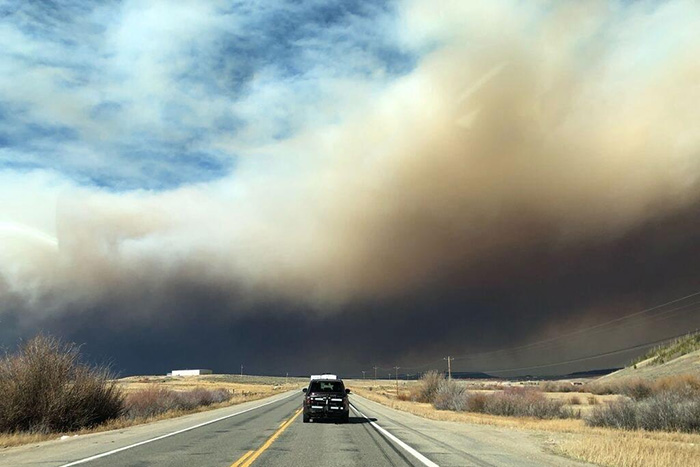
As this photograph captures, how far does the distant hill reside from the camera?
252 feet

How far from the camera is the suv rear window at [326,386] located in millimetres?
28734

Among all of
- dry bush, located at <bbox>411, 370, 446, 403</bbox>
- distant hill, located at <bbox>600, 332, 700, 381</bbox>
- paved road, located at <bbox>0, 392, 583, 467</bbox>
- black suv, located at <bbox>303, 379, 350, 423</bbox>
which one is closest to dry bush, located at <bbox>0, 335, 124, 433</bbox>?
paved road, located at <bbox>0, 392, 583, 467</bbox>

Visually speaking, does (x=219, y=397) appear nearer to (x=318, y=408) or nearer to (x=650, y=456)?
(x=318, y=408)

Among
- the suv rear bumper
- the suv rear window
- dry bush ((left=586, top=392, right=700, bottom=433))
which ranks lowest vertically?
dry bush ((left=586, top=392, right=700, bottom=433))

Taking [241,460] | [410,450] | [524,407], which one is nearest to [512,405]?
[524,407]

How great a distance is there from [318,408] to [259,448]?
1116 cm

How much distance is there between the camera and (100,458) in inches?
574

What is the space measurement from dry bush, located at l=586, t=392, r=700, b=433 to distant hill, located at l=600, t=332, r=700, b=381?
4564cm

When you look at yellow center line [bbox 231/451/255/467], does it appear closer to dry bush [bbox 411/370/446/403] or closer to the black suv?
the black suv

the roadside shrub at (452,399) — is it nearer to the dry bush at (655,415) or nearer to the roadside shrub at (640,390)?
the roadside shrub at (640,390)

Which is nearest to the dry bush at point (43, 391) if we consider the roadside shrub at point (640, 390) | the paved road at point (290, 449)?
the paved road at point (290, 449)

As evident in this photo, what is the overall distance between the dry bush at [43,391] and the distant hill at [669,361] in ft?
234

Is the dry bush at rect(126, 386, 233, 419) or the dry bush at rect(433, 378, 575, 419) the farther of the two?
the dry bush at rect(433, 378, 575, 419)

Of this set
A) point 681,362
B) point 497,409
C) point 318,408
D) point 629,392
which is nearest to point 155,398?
point 318,408
